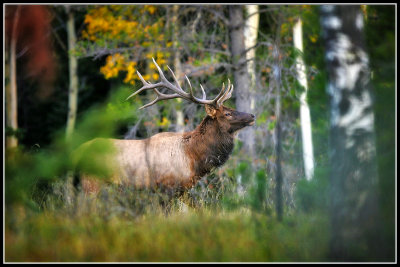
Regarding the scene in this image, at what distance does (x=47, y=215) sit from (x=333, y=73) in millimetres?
3047

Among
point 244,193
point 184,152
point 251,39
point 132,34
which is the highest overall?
point 132,34

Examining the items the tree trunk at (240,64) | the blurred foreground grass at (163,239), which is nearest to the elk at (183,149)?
the tree trunk at (240,64)

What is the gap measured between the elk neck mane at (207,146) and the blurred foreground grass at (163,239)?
284 centimetres

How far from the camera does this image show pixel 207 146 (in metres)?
7.74

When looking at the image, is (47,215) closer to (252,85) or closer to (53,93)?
(252,85)

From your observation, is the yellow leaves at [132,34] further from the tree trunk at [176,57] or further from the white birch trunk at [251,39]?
the white birch trunk at [251,39]

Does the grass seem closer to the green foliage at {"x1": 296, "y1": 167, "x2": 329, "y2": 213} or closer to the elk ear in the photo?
the green foliage at {"x1": 296, "y1": 167, "x2": 329, "y2": 213}

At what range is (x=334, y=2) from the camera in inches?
191

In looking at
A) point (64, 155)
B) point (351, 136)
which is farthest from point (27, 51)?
point (351, 136)

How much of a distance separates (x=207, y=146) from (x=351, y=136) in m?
3.71

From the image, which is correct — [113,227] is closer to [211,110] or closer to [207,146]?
[207,146]

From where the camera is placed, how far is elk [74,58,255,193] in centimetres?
742

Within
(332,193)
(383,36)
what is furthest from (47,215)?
(383,36)

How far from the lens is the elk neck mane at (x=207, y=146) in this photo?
7.62 meters
